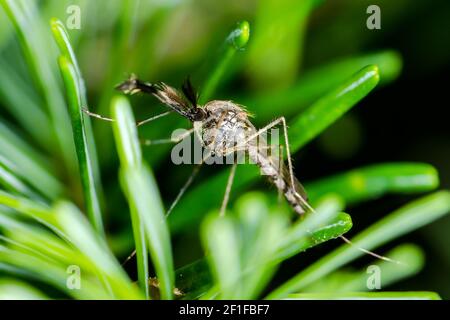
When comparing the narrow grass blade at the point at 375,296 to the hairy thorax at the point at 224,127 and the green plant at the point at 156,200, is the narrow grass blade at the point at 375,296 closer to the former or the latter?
the green plant at the point at 156,200

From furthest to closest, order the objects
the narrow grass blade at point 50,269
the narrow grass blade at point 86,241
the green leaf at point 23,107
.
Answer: the green leaf at point 23,107 → the narrow grass blade at point 50,269 → the narrow grass blade at point 86,241

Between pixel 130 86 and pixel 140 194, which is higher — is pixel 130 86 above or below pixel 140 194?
above

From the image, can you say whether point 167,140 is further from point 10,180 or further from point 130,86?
point 10,180

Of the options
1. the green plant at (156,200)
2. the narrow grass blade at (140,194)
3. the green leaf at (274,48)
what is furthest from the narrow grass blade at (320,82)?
the narrow grass blade at (140,194)

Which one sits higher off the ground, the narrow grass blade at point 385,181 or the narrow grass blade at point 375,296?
the narrow grass blade at point 385,181

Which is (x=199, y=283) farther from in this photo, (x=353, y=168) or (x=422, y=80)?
(x=422, y=80)

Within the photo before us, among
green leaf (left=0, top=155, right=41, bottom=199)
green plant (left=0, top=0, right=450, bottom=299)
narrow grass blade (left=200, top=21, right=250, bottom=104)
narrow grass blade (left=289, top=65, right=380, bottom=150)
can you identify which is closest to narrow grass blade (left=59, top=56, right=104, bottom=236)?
green plant (left=0, top=0, right=450, bottom=299)

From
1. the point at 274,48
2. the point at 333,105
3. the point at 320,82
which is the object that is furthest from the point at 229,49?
the point at 274,48
